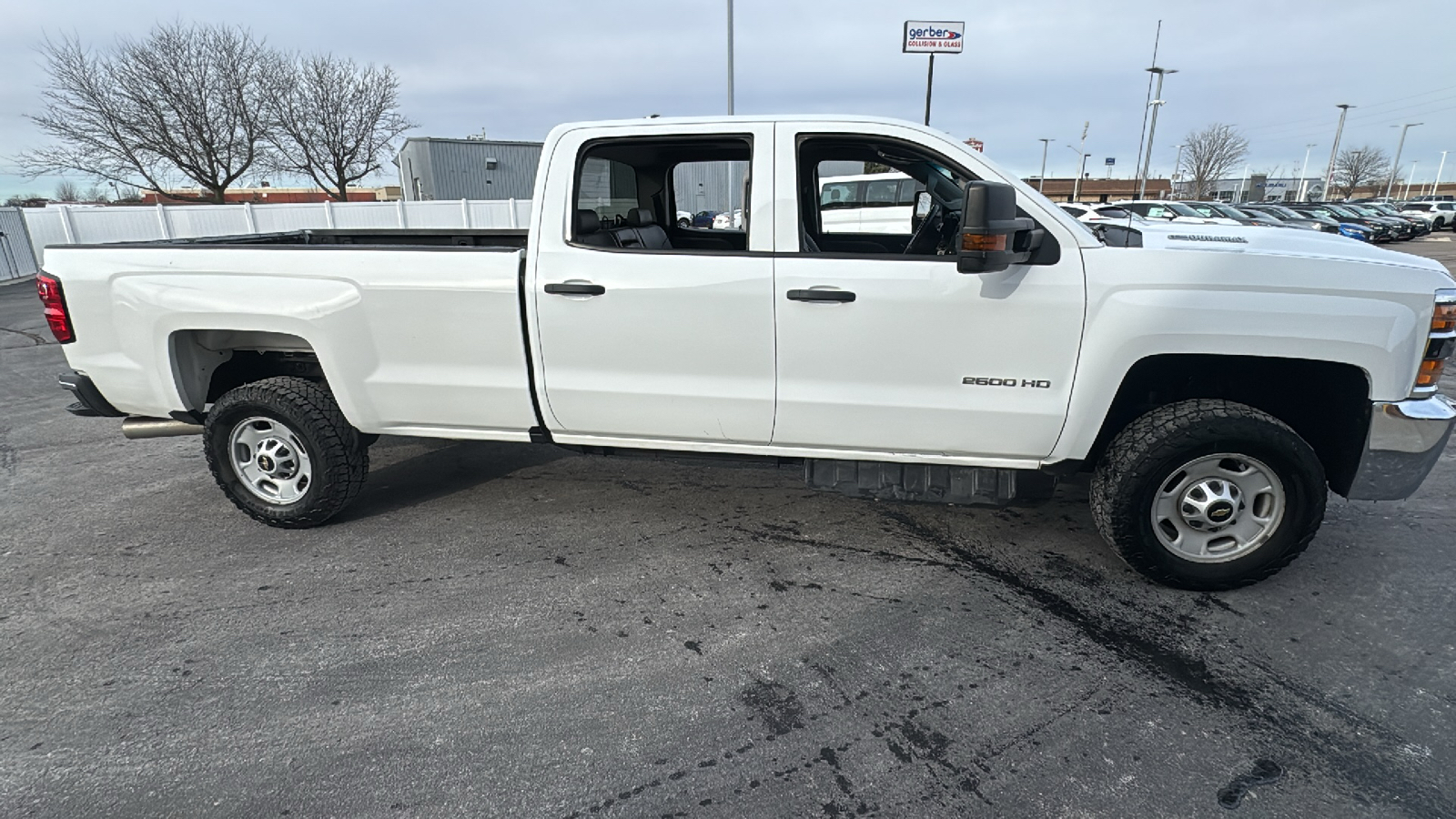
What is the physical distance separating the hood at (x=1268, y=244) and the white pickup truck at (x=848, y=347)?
0.10ft

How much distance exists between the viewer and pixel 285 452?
4.00 meters

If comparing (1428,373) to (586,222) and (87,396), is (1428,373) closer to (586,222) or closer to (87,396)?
(586,222)

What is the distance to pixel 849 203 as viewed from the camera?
6.12m

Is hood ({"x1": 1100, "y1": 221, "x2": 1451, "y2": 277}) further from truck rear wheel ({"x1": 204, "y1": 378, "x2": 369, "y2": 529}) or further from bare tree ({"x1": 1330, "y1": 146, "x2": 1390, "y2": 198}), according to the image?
bare tree ({"x1": 1330, "y1": 146, "x2": 1390, "y2": 198})

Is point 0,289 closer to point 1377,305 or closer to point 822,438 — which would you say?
point 822,438

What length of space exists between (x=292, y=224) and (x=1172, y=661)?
25993mm

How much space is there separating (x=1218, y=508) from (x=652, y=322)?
98.6 inches

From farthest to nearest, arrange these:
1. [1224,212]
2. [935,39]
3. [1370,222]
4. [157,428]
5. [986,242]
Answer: [1370,222], [1224,212], [935,39], [157,428], [986,242]

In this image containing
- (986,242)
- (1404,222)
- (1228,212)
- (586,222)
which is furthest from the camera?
(1404,222)

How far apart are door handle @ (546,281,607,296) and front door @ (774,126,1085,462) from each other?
781 millimetres

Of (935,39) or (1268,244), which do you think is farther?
(935,39)

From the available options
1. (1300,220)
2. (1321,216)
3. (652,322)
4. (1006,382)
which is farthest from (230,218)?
(1321,216)

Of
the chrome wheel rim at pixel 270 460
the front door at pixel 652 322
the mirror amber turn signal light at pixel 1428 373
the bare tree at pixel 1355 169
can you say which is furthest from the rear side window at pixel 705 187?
the bare tree at pixel 1355 169

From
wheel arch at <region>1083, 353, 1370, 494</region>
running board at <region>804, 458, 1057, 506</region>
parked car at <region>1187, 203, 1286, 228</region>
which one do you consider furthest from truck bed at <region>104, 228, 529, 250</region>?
parked car at <region>1187, 203, 1286, 228</region>
